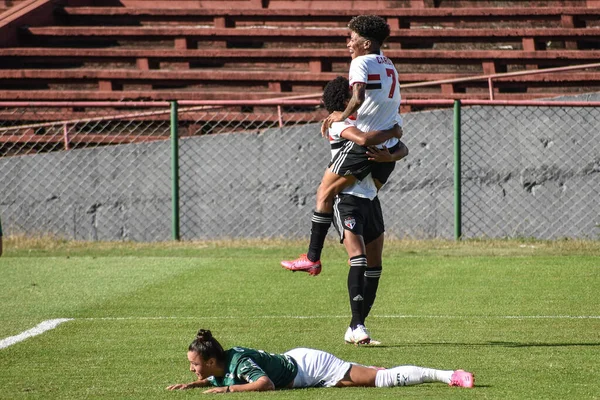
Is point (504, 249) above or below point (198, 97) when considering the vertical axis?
below

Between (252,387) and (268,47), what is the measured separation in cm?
1453

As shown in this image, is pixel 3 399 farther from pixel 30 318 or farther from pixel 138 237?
pixel 138 237

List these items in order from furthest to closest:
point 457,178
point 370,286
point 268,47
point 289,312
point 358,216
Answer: point 268,47
point 457,178
point 289,312
point 370,286
point 358,216

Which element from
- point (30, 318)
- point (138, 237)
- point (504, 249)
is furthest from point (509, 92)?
point (30, 318)

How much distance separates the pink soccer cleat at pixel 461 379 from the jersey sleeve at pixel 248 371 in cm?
109

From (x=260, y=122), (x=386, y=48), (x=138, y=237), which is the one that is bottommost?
(x=138, y=237)

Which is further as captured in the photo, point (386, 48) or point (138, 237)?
point (386, 48)

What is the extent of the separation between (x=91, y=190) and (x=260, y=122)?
289cm

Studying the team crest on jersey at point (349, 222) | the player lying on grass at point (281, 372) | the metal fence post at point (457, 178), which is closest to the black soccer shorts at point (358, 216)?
the team crest on jersey at point (349, 222)

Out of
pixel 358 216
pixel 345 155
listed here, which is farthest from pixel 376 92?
pixel 358 216

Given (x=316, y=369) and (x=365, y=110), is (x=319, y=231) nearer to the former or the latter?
(x=365, y=110)

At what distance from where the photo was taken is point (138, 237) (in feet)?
51.1

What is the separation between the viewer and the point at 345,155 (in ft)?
26.1

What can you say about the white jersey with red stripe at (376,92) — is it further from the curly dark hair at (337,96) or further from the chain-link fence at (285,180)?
the chain-link fence at (285,180)
